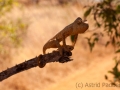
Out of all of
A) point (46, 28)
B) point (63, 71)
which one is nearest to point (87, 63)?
point (63, 71)

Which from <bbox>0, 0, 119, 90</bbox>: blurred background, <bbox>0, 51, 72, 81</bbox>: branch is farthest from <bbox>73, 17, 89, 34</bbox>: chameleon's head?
<bbox>0, 0, 119, 90</bbox>: blurred background

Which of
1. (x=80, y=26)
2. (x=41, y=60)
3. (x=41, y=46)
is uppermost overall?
(x=41, y=46)

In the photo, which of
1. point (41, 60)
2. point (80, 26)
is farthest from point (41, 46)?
point (80, 26)

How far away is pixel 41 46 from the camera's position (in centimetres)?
1126

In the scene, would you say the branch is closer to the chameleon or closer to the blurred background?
the chameleon

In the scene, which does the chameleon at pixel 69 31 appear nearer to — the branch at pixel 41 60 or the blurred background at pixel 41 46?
the branch at pixel 41 60

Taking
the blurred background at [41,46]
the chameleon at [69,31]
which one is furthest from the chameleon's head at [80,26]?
the blurred background at [41,46]

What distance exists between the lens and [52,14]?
45.1 feet

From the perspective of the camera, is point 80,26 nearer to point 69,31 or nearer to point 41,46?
point 69,31

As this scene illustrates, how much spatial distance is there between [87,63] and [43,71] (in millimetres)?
2565

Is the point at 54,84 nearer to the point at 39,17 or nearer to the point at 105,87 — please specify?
the point at 105,87

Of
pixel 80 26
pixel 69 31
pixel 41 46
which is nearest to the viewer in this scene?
pixel 80 26

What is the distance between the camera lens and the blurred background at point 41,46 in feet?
25.2

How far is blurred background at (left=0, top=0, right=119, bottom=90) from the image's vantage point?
768 centimetres
